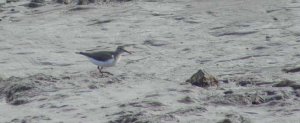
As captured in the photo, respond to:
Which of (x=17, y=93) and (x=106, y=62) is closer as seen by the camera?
(x=17, y=93)

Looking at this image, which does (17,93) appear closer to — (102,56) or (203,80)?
(102,56)

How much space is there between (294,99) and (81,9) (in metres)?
11.7

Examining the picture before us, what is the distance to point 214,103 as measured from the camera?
13.2 m

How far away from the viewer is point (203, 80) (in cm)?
1431

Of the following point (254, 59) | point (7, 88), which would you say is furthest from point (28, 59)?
point (254, 59)

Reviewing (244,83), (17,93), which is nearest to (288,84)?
(244,83)

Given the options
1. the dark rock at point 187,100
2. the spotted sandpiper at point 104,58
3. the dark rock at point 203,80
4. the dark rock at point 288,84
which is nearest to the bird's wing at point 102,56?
the spotted sandpiper at point 104,58

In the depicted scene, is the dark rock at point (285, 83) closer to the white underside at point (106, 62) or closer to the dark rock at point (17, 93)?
the white underside at point (106, 62)

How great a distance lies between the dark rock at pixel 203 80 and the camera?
14.3m

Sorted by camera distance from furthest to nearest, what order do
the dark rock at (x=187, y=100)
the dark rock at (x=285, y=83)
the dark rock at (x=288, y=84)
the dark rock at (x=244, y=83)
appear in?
the dark rock at (x=244, y=83) → the dark rock at (x=285, y=83) → the dark rock at (x=288, y=84) → the dark rock at (x=187, y=100)

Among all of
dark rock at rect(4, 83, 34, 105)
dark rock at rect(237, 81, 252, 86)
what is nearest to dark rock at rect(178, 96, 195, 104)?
dark rock at rect(237, 81, 252, 86)

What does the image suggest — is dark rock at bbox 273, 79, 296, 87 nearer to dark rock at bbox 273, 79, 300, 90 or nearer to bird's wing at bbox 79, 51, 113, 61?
dark rock at bbox 273, 79, 300, 90

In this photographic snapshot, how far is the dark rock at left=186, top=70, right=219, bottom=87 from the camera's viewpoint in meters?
14.3

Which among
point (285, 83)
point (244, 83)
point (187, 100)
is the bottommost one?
point (244, 83)
